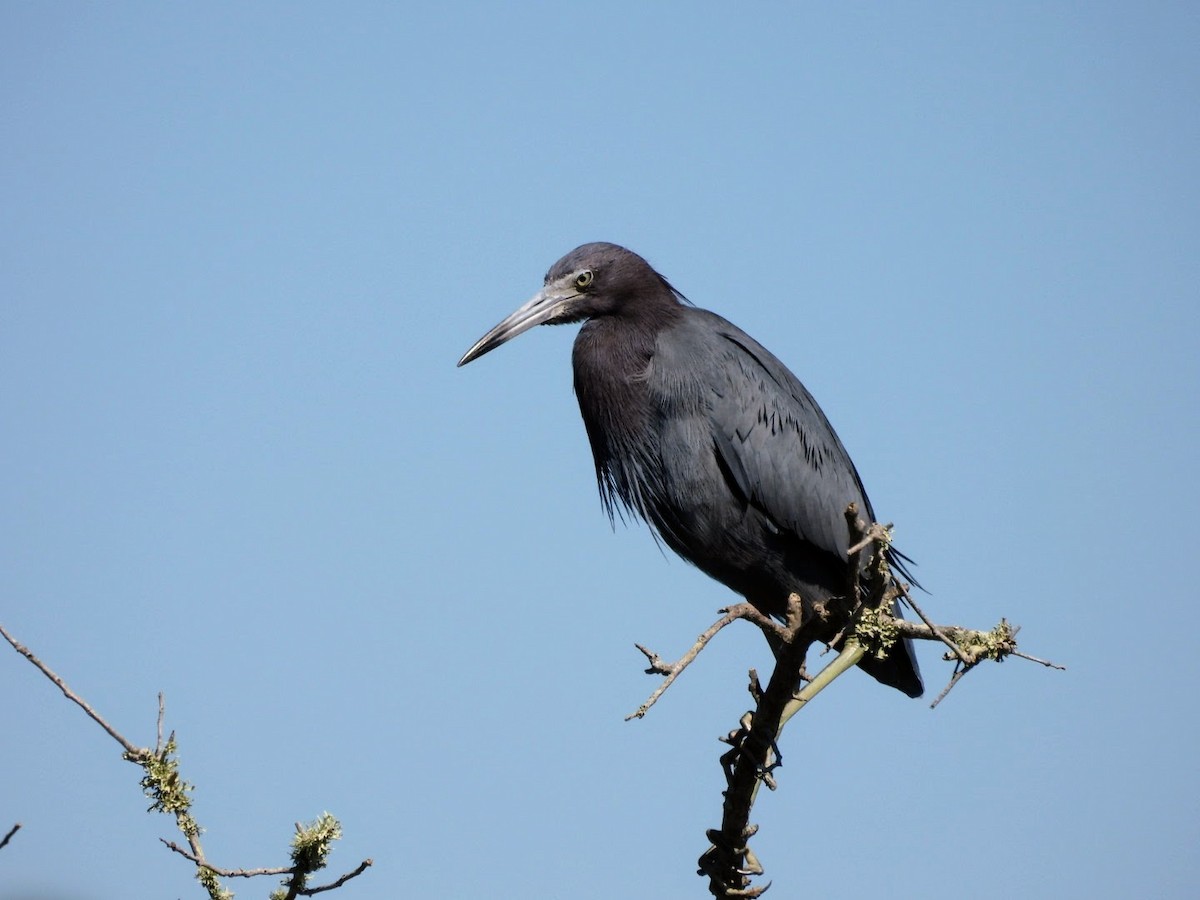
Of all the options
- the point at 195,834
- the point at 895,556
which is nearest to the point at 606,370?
the point at 895,556

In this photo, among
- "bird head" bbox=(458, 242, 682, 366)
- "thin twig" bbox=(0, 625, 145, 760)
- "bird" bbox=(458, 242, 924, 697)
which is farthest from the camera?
"bird head" bbox=(458, 242, 682, 366)

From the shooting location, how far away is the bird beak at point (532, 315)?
7.31 meters

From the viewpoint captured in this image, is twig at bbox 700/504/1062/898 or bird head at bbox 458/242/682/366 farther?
bird head at bbox 458/242/682/366

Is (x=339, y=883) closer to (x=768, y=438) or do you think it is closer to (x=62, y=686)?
(x=62, y=686)

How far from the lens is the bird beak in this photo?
7.31m

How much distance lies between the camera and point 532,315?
7.37m

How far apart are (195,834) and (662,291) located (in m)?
4.34

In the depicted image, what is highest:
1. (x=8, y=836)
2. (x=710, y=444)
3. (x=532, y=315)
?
(x=532, y=315)

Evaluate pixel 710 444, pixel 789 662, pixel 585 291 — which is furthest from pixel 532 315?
pixel 789 662

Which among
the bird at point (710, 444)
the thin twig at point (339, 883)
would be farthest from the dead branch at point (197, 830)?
the bird at point (710, 444)

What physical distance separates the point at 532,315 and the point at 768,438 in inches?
58.4

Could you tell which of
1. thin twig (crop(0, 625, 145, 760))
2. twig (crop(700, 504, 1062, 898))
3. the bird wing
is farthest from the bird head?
thin twig (crop(0, 625, 145, 760))

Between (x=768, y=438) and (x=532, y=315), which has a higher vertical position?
(x=532, y=315)

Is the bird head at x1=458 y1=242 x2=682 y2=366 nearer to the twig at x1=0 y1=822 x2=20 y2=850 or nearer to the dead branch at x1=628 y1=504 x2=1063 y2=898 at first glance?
the dead branch at x1=628 y1=504 x2=1063 y2=898
